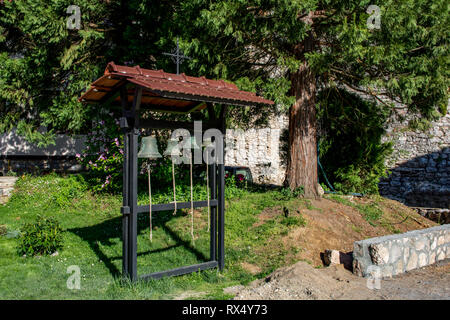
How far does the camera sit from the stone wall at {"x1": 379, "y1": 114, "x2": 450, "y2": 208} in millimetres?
13413

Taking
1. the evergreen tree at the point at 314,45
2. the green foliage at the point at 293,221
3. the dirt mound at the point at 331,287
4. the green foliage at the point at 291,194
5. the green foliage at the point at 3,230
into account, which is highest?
the evergreen tree at the point at 314,45

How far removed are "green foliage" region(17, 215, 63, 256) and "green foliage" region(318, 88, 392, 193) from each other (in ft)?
20.6

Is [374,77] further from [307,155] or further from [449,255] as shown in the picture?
[449,255]

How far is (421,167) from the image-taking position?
13.9 metres

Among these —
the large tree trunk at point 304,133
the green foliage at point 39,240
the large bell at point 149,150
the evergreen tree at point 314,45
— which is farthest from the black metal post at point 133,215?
the large tree trunk at point 304,133

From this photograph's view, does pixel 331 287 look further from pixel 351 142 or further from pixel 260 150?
pixel 260 150

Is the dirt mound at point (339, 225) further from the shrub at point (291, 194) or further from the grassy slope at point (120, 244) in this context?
the shrub at point (291, 194)

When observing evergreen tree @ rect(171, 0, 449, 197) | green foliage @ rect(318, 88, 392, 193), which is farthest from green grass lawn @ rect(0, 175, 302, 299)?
green foliage @ rect(318, 88, 392, 193)

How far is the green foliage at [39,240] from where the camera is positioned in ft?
19.9

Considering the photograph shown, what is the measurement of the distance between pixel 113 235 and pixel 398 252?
16.1 ft

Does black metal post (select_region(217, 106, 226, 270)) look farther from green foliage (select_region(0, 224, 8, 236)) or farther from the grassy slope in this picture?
green foliage (select_region(0, 224, 8, 236))

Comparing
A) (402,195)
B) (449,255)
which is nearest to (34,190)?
(449,255)

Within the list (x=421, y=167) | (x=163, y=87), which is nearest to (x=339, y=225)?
(x=163, y=87)

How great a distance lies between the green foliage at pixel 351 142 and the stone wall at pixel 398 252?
11.2 feet
